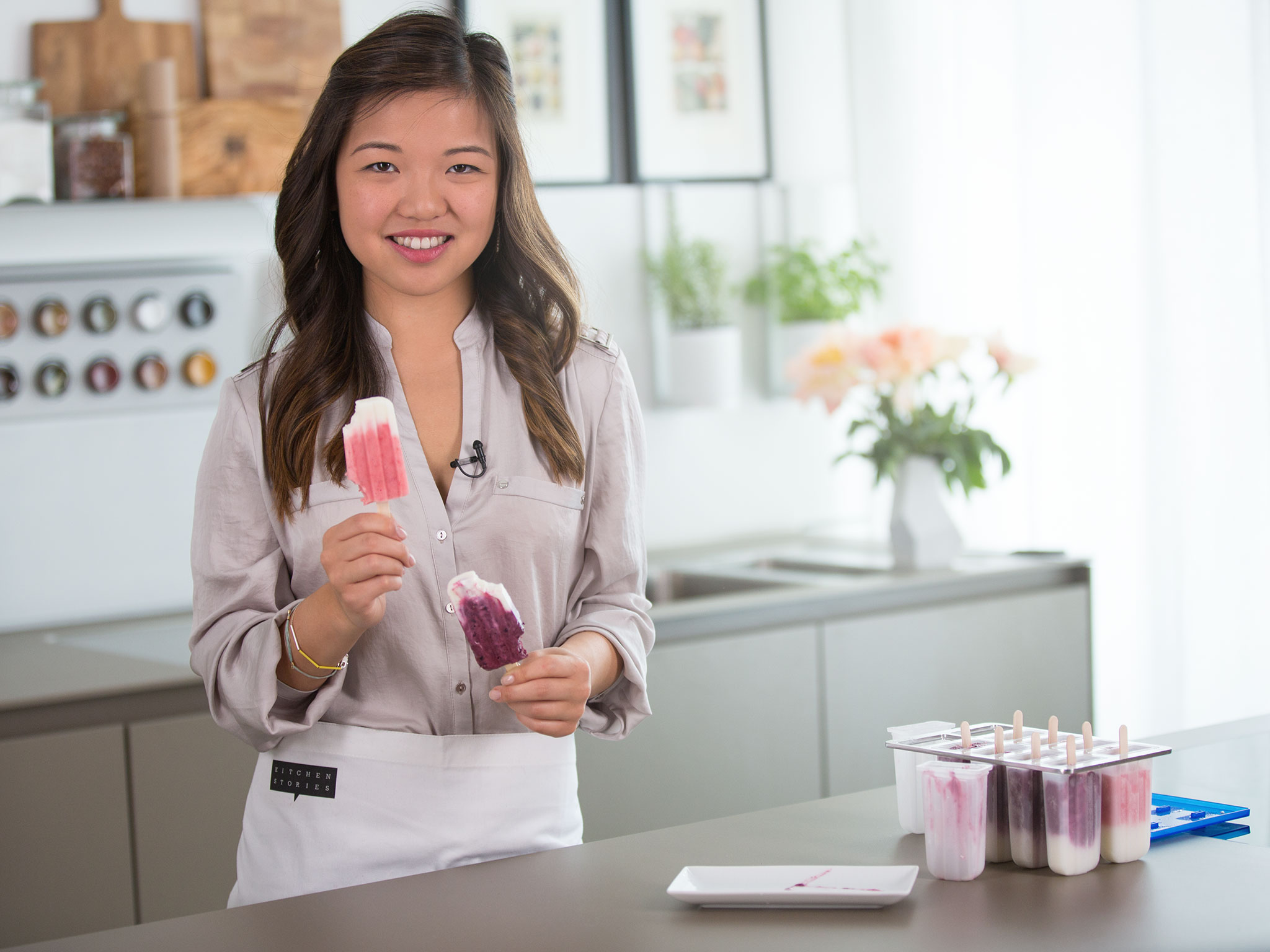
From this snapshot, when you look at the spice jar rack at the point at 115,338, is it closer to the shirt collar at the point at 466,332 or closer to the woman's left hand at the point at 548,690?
the shirt collar at the point at 466,332

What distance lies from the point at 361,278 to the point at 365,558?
46 centimetres

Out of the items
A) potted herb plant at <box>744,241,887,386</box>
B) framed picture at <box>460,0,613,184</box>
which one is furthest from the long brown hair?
potted herb plant at <box>744,241,887,386</box>

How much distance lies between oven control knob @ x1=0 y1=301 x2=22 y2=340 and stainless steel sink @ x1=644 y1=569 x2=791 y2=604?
1416 mm

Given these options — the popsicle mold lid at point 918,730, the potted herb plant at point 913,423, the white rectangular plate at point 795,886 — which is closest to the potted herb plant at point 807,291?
the potted herb plant at point 913,423

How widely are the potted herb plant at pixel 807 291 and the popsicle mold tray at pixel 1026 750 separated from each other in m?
2.23

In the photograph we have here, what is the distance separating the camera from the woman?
1.48m

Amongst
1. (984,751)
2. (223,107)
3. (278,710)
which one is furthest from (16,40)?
(984,751)

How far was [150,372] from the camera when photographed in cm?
279

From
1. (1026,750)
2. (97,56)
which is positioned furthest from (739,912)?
(97,56)

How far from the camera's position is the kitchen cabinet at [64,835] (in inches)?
83.2

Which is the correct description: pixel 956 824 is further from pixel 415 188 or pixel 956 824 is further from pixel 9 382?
pixel 9 382

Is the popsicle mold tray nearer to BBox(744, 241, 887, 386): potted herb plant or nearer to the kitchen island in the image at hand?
the kitchen island

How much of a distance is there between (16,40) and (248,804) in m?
1.79

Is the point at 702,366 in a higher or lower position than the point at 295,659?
higher
